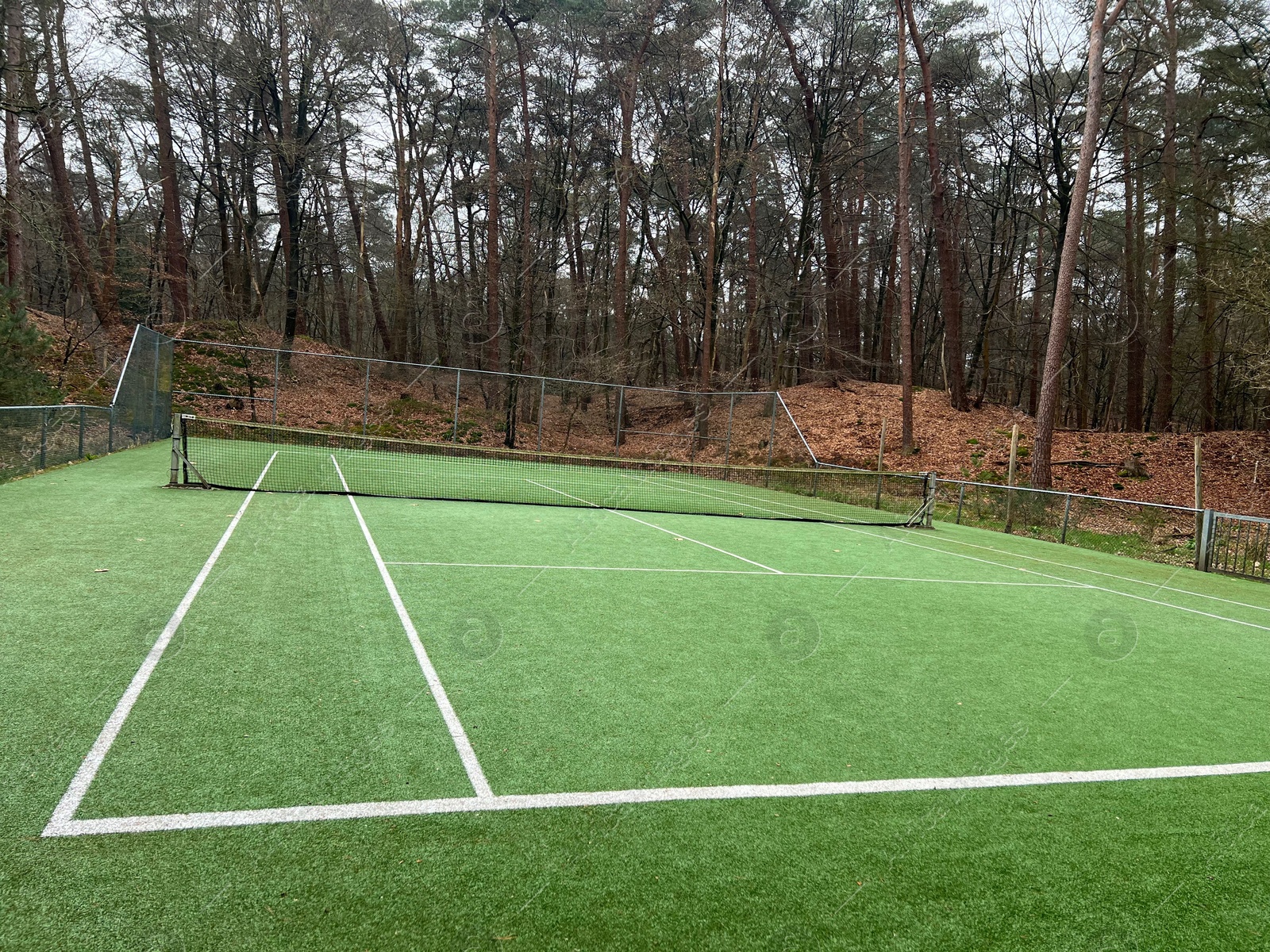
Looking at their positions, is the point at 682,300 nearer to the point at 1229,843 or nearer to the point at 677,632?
the point at 677,632

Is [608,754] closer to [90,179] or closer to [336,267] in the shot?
[90,179]

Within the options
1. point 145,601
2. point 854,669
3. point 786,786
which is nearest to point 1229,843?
point 786,786

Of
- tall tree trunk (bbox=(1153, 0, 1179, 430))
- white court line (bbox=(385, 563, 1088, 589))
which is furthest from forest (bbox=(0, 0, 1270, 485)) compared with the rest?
white court line (bbox=(385, 563, 1088, 589))

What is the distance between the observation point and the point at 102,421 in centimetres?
1512

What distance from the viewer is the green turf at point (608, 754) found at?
94.3 inches

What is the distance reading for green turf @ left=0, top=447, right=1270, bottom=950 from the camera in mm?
2395

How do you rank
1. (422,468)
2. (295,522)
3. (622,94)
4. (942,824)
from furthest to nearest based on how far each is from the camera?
(622,94)
(422,468)
(295,522)
(942,824)

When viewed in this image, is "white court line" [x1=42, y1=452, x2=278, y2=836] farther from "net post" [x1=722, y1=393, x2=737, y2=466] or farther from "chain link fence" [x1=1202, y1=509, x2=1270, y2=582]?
"net post" [x1=722, y1=393, x2=737, y2=466]

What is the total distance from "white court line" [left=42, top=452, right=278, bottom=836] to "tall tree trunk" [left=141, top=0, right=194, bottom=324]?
22780 mm

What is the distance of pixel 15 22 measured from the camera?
13.8m

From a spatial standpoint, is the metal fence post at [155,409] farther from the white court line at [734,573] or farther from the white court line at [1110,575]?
the white court line at [1110,575]

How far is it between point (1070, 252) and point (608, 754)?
55.6ft

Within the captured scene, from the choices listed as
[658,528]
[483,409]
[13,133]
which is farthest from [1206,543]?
[13,133]

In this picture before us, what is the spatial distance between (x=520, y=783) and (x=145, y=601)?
398 cm
